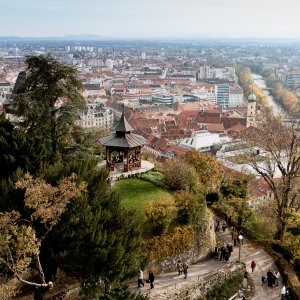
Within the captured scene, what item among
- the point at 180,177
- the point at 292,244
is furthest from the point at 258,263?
the point at 180,177

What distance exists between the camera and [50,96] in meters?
24.6

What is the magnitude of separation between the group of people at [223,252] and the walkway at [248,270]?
1.02 feet

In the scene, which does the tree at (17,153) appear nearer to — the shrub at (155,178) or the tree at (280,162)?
the shrub at (155,178)

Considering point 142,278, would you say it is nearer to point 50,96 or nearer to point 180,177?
point 180,177

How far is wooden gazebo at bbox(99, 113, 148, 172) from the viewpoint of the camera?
87.6ft

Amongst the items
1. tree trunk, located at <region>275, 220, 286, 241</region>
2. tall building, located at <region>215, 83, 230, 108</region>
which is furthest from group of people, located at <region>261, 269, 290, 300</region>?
tall building, located at <region>215, 83, 230, 108</region>

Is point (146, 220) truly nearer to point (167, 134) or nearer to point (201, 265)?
point (201, 265)

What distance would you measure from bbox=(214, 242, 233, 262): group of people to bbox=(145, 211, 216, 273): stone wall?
1.01 feet

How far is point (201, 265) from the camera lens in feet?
76.8

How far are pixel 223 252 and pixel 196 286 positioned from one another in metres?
3.70

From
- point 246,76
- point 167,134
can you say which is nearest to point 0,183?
point 167,134

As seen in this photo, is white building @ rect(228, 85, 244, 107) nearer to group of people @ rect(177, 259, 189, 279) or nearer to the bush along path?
the bush along path

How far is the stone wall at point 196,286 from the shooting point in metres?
20.1

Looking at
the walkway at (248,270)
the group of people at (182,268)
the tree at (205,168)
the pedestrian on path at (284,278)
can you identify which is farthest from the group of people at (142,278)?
the tree at (205,168)
